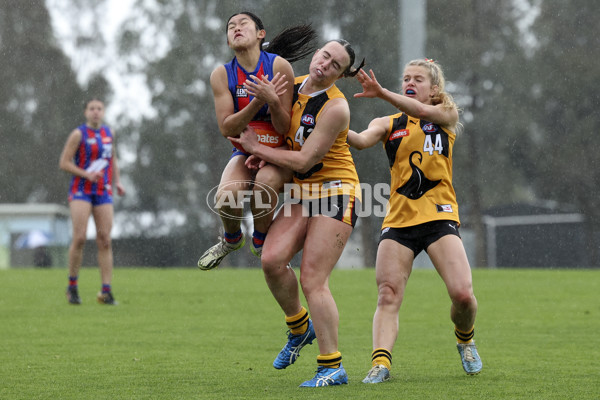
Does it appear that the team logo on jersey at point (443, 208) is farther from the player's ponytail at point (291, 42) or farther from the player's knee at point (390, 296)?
the player's ponytail at point (291, 42)

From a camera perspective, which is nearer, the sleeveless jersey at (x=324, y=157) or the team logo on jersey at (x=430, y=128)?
Answer: the sleeveless jersey at (x=324, y=157)

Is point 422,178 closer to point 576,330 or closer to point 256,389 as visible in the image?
point 256,389

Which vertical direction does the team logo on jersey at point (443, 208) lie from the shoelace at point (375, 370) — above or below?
above

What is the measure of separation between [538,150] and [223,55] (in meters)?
12.2

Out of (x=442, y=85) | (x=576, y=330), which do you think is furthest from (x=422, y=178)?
(x=576, y=330)

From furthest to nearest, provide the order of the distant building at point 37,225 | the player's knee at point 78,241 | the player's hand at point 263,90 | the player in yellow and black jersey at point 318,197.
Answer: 1. the distant building at point 37,225
2. the player's knee at point 78,241
3. the player in yellow and black jersey at point 318,197
4. the player's hand at point 263,90

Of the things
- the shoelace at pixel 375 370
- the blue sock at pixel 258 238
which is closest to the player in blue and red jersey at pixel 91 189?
the blue sock at pixel 258 238

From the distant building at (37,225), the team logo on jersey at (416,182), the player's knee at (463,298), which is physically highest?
the team logo on jersey at (416,182)

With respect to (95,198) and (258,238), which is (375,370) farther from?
(95,198)

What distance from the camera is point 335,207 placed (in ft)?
17.5

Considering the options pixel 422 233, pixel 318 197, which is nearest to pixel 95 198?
pixel 318 197

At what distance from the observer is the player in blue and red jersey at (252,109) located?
521 centimetres

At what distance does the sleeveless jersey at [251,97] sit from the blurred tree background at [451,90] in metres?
24.4

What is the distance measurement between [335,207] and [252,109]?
749 millimetres
